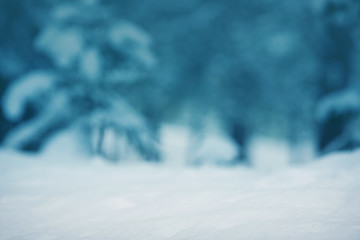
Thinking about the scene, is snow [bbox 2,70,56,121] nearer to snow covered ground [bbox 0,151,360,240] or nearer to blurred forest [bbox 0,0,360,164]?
blurred forest [bbox 0,0,360,164]

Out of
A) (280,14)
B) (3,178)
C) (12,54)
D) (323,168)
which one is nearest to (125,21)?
(12,54)

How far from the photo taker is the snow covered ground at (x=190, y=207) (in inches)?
48.3

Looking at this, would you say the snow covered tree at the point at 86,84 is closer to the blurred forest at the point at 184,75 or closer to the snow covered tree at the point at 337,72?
the blurred forest at the point at 184,75

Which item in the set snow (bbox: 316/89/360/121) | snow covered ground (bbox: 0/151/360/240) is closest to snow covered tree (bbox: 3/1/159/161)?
snow covered ground (bbox: 0/151/360/240)

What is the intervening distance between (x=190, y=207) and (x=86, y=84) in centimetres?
363

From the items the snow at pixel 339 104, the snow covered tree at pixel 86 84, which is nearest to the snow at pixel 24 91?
the snow covered tree at pixel 86 84

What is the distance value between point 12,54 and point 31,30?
0.59 metres

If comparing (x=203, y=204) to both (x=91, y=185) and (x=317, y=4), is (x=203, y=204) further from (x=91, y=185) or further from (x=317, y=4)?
(x=317, y=4)

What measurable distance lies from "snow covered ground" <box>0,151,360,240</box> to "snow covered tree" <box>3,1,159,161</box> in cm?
219

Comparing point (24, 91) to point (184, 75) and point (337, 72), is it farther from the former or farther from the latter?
point (337, 72)

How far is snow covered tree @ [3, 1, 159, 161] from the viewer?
179 inches

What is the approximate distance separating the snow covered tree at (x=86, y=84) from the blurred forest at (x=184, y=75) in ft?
0.06

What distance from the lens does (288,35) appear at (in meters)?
5.07

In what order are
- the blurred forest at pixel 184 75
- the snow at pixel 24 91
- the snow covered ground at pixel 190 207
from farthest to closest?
the blurred forest at pixel 184 75 → the snow at pixel 24 91 → the snow covered ground at pixel 190 207
